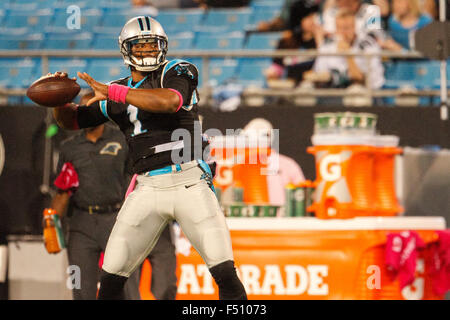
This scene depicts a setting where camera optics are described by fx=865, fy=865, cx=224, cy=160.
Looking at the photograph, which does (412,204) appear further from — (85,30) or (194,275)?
(85,30)

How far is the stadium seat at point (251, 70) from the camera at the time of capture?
11547 millimetres

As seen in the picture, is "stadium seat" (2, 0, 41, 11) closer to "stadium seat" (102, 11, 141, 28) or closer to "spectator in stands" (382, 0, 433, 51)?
"stadium seat" (102, 11, 141, 28)

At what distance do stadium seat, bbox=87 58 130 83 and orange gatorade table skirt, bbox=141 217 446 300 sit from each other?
17.1ft

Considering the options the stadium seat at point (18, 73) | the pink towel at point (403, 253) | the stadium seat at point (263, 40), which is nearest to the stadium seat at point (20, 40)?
the stadium seat at point (18, 73)

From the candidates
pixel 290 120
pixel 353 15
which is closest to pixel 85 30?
pixel 353 15

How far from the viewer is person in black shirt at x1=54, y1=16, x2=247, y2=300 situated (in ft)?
15.0

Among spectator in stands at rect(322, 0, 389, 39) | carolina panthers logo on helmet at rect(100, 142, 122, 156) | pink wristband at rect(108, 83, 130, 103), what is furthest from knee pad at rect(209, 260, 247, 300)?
spectator in stands at rect(322, 0, 389, 39)

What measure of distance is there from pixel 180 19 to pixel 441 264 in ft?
25.5

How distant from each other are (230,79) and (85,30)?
3.59 metres

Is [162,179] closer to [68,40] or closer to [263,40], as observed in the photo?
[263,40]

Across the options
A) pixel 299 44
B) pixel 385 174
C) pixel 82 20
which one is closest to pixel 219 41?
pixel 82 20

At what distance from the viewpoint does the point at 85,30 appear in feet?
43.6

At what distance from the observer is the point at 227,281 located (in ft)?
14.9

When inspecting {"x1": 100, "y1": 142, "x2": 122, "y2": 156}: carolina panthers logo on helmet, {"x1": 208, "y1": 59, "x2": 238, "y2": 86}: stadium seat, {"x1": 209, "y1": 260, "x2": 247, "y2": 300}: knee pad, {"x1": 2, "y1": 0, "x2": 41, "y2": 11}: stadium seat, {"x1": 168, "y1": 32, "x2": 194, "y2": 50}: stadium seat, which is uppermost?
{"x1": 2, "y1": 0, "x2": 41, "y2": 11}: stadium seat
